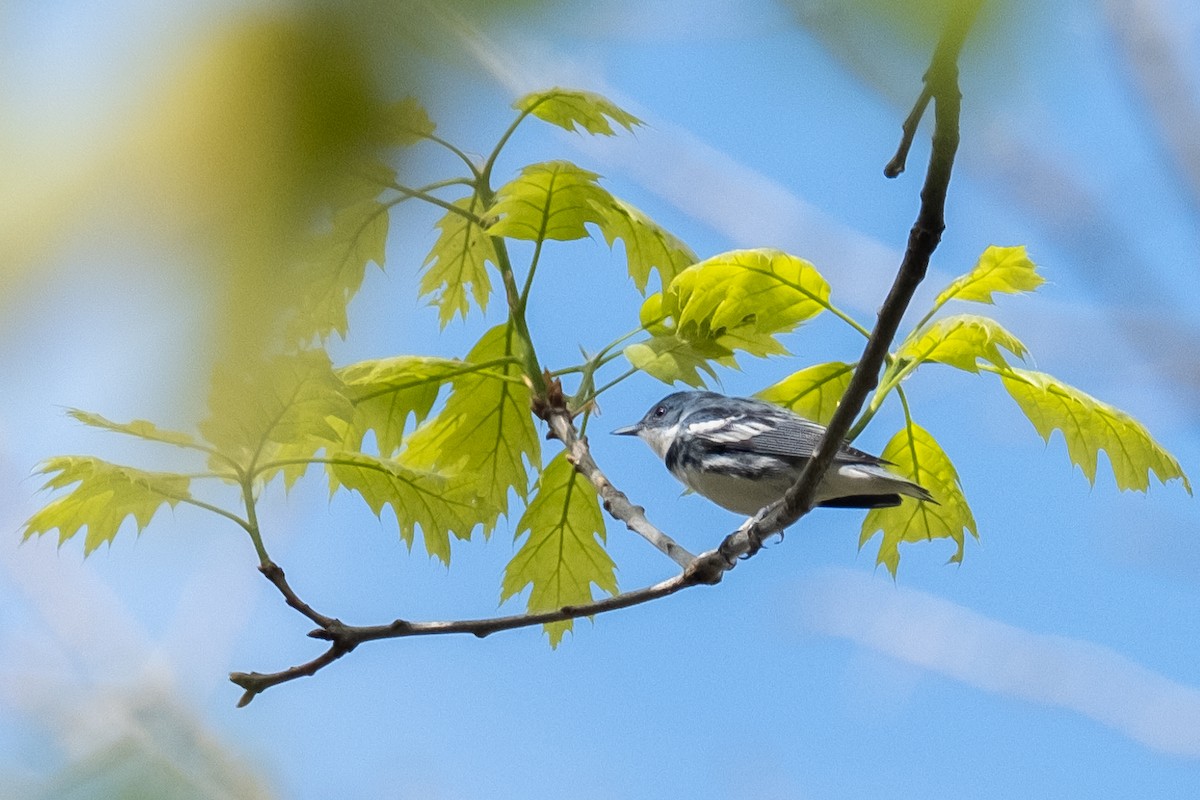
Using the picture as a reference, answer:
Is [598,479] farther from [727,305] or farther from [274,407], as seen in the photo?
[274,407]

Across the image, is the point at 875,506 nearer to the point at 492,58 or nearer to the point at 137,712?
the point at 137,712

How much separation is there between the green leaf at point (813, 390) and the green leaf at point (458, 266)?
0.48m

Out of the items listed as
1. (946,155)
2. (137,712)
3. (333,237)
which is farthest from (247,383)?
(137,712)

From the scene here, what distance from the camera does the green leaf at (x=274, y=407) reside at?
413 mm

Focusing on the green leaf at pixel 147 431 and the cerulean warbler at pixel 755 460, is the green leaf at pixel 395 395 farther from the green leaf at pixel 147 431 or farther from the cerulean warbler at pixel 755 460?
the green leaf at pixel 147 431

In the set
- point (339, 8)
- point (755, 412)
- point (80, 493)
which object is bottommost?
point (80, 493)

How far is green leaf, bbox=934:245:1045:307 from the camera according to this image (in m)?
1.33

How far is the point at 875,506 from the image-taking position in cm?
177

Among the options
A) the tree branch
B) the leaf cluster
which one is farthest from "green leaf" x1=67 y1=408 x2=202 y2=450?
the leaf cluster

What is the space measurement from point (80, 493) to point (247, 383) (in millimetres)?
1054

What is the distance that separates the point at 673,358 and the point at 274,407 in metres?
0.85

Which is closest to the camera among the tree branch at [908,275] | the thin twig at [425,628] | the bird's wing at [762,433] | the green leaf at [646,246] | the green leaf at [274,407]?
the tree branch at [908,275]

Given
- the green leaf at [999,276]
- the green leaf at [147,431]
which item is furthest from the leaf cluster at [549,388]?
the green leaf at [147,431]

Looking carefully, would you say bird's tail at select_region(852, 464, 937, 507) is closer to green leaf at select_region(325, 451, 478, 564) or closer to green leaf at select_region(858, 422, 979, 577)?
green leaf at select_region(858, 422, 979, 577)
